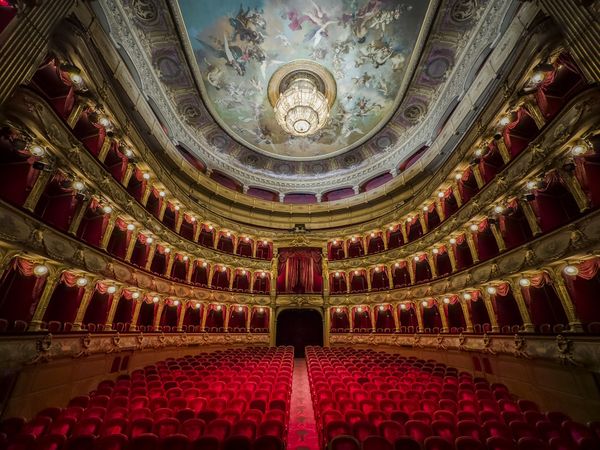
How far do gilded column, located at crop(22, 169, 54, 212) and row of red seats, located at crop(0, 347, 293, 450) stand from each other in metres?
4.89

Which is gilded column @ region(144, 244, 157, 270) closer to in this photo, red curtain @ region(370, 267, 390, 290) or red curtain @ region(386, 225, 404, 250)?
red curtain @ region(370, 267, 390, 290)

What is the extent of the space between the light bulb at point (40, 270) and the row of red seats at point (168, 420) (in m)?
3.34

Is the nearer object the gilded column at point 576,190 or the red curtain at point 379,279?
the gilded column at point 576,190

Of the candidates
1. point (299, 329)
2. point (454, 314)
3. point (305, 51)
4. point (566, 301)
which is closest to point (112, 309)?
point (299, 329)

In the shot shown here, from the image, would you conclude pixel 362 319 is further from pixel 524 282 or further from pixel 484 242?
pixel 524 282

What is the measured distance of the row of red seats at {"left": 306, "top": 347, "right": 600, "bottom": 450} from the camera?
3463 mm

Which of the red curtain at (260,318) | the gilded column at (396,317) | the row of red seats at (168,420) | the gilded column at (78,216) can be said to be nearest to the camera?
the row of red seats at (168,420)

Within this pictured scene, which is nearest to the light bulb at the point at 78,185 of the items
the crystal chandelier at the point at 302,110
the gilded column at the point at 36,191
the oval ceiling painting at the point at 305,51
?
the gilded column at the point at 36,191

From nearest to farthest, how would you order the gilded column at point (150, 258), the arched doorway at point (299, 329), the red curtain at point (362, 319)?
the gilded column at point (150, 258) < the red curtain at point (362, 319) < the arched doorway at point (299, 329)

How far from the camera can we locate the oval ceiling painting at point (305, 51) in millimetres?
13641

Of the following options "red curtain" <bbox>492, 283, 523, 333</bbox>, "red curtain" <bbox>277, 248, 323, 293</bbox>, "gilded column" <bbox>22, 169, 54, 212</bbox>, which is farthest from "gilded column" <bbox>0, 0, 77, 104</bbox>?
"red curtain" <bbox>277, 248, 323, 293</bbox>

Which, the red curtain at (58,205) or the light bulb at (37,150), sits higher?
the light bulb at (37,150)

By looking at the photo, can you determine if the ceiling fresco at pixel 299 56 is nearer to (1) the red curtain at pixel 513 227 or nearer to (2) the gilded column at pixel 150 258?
(2) the gilded column at pixel 150 258

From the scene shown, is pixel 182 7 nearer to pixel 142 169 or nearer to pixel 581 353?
pixel 142 169
